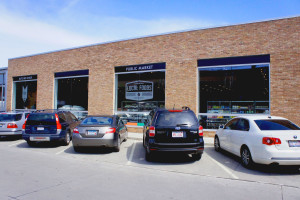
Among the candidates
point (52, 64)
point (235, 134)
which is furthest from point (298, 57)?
point (52, 64)

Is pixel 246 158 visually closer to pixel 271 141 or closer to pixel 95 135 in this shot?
pixel 271 141

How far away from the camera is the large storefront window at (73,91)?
17438 mm

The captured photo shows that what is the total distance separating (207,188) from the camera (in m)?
4.90

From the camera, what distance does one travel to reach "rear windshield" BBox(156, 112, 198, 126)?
706cm

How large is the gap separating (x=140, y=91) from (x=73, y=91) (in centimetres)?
610

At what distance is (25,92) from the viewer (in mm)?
21391

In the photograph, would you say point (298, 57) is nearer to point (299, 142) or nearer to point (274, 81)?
point (274, 81)

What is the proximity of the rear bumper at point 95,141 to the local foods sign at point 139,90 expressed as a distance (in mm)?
7011

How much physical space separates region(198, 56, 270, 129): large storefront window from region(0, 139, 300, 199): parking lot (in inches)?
169

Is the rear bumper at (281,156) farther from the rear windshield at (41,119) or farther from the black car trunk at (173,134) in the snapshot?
Answer: the rear windshield at (41,119)

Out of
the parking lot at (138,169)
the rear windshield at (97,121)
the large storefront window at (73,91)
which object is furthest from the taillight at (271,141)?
the large storefront window at (73,91)

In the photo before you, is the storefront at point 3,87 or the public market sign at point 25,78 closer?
the public market sign at point 25,78

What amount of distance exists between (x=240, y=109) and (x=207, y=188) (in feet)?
28.1

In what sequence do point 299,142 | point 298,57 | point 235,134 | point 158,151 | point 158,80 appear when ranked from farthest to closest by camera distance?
point 158,80
point 298,57
point 235,134
point 158,151
point 299,142
